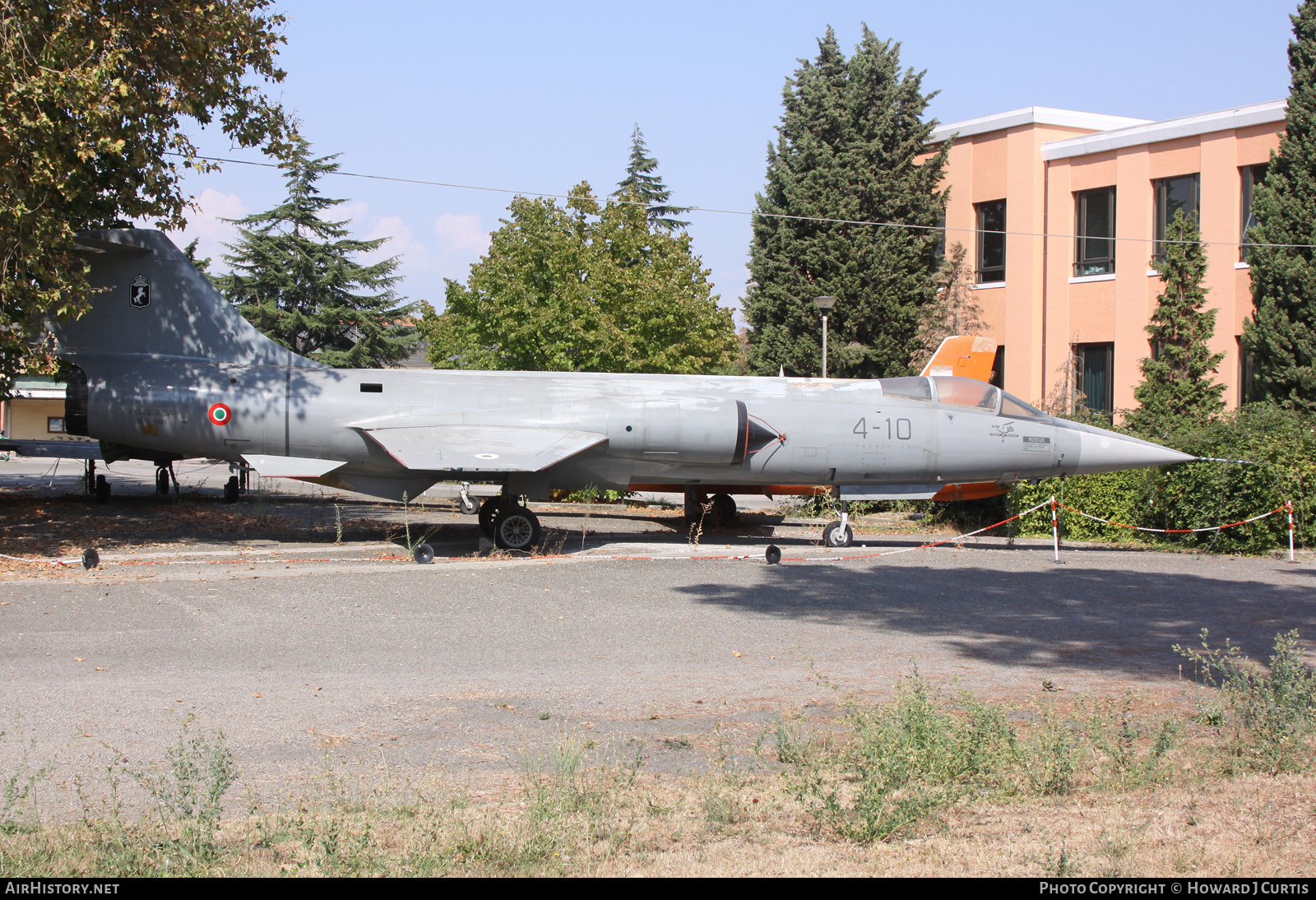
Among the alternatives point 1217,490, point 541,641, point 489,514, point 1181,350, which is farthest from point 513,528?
point 1181,350

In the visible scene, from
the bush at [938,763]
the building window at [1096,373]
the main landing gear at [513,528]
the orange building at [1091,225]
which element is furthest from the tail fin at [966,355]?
the bush at [938,763]

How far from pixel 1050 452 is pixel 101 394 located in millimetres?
15474

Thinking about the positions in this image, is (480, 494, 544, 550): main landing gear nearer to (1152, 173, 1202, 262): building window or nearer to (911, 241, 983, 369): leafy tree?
(911, 241, 983, 369): leafy tree

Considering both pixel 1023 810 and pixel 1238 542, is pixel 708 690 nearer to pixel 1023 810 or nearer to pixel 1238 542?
pixel 1023 810

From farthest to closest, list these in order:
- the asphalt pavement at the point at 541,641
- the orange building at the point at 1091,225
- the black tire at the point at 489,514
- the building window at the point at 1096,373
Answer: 1. the building window at the point at 1096,373
2. the orange building at the point at 1091,225
3. the black tire at the point at 489,514
4. the asphalt pavement at the point at 541,641

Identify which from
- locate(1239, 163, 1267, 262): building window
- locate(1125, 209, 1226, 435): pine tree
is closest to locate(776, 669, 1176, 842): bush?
locate(1125, 209, 1226, 435): pine tree

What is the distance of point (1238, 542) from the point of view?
17047 millimetres

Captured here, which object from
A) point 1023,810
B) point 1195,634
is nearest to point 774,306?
point 1195,634

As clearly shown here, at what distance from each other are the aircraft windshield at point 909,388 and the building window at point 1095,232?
48.2ft

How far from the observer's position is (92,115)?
43.0ft

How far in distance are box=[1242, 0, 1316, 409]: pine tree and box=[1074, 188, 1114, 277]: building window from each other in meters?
5.36

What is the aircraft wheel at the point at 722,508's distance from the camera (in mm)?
20156

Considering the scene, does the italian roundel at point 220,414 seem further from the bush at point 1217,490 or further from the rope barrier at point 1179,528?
the rope barrier at point 1179,528

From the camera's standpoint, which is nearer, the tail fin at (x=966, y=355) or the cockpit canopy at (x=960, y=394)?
the cockpit canopy at (x=960, y=394)
